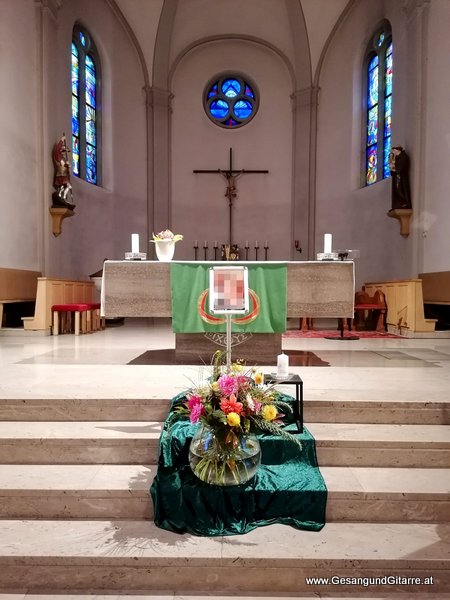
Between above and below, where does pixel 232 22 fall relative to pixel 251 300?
above

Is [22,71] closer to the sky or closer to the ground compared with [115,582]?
closer to the sky

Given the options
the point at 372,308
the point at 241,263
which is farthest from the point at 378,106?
the point at 241,263

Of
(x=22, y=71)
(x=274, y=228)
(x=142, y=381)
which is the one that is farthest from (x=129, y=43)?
(x=142, y=381)

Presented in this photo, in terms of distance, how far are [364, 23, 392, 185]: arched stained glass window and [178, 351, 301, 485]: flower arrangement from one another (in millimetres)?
10040

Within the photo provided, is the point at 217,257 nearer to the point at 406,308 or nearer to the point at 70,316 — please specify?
the point at 70,316

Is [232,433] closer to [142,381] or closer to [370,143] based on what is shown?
[142,381]

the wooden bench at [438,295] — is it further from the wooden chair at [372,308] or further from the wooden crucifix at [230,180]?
the wooden crucifix at [230,180]

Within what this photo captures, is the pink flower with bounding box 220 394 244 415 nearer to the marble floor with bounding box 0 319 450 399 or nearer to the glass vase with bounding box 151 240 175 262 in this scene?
the marble floor with bounding box 0 319 450 399

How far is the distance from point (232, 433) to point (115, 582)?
95cm

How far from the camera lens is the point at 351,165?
1249cm

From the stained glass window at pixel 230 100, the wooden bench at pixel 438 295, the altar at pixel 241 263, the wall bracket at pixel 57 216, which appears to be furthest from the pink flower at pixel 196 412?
the stained glass window at pixel 230 100

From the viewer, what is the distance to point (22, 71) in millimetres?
8883

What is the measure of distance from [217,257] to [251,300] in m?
8.74

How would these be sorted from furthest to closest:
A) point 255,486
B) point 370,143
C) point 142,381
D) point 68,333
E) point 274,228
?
point 274,228 < point 370,143 < point 68,333 < point 142,381 < point 255,486
